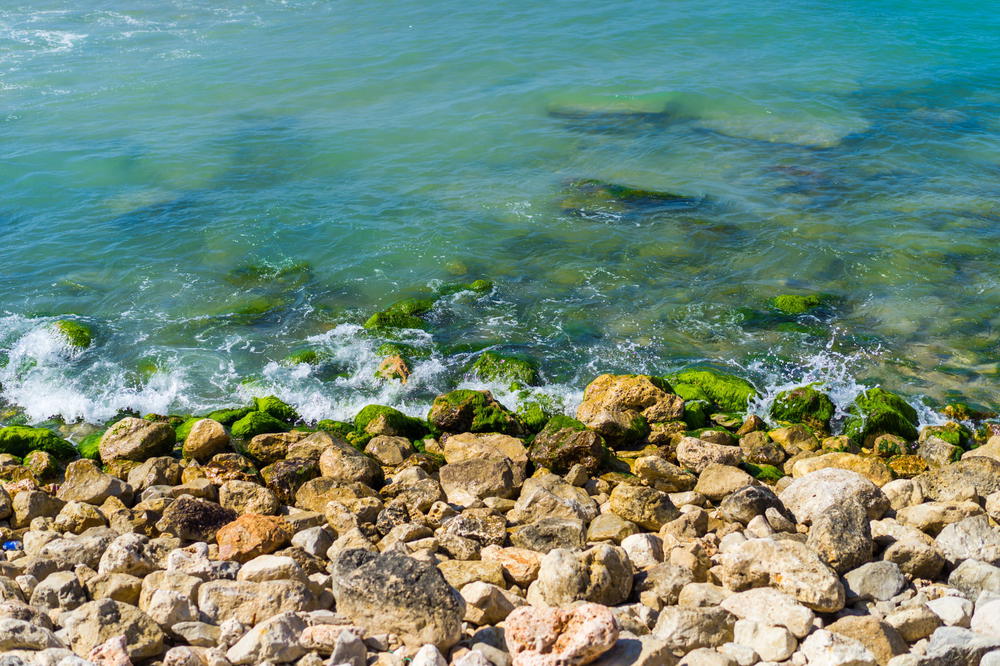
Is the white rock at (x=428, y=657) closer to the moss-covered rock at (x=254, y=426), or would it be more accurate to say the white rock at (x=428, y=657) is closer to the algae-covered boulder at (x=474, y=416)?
the algae-covered boulder at (x=474, y=416)

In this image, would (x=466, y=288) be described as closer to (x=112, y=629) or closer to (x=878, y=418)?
(x=878, y=418)

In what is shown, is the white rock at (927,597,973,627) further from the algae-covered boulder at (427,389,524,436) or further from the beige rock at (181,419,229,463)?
the beige rock at (181,419,229,463)

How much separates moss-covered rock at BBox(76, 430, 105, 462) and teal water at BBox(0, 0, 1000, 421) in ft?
4.76

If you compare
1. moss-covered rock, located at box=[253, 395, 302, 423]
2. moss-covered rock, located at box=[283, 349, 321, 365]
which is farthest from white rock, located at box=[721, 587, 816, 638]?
moss-covered rock, located at box=[283, 349, 321, 365]

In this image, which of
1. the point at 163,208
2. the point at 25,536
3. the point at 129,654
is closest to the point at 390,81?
the point at 163,208

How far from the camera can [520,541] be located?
10.1 metres

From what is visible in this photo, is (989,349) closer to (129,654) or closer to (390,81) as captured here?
(129,654)

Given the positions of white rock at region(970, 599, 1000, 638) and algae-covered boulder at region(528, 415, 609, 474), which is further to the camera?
algae-covered boulder at region(528, 415, 609, 474)

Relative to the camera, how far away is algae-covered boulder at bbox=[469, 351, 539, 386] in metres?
16.0

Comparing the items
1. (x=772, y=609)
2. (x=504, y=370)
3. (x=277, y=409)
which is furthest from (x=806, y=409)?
(x=277, y=409)

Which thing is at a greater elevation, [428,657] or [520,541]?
[428,657]

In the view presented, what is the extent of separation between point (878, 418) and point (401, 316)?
8780 millimetres

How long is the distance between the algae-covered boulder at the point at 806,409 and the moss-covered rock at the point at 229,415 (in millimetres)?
8612

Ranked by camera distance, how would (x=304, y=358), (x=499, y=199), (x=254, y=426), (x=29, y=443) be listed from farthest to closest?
(x=499, y=199), (x=304, y=358), (x=254, y=426), (x=29, y=443)
